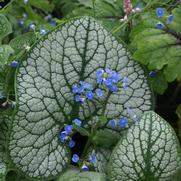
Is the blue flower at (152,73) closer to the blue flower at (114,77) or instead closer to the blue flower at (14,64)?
the blue flower at (114,77)

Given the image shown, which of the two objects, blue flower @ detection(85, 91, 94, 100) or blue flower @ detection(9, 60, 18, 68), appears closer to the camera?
blue flower @ detection(85, 91, 94, 100)

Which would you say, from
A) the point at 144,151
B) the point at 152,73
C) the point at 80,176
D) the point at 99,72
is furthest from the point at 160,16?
the point at 80,176

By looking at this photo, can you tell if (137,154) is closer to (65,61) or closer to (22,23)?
(65,61)

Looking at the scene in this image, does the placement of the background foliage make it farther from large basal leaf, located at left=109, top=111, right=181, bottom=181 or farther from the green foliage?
large basal leaf, located at left=109, top=111, right=181, bottom=181

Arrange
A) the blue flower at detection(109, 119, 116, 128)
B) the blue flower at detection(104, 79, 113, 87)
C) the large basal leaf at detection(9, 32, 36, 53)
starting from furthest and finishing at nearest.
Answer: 1. the large basal leaf at detection(9, 32, 36, 53)
2. the blue flower at detection(109, 119, 116, 128)
3. the blue flower at detection(104, 79, 113, 87)

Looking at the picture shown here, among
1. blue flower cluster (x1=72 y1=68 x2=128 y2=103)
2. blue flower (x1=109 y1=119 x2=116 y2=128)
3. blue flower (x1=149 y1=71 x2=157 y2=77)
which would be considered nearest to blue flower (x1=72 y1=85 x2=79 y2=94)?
blue flower cluster (x1=72 y1=68 x2=128 y2=103)

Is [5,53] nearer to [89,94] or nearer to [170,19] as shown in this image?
[89,94]

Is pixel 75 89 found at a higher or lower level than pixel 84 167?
higher

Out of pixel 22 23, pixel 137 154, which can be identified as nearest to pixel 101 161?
pixel 137 154
